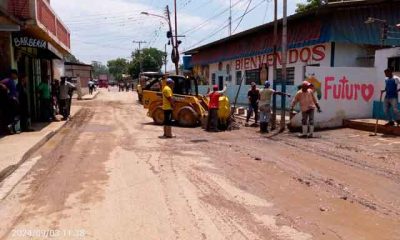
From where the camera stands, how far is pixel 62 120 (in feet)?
63.9

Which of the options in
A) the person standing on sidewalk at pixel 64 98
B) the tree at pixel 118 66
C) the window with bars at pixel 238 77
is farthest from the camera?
the tree at pixel 118 66

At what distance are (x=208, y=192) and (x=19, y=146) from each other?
631 cm

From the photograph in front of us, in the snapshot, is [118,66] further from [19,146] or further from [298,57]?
[19,146]

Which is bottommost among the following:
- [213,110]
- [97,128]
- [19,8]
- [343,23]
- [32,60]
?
[97,128]

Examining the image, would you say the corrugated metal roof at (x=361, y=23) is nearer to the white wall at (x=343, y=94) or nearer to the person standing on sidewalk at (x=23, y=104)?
the white wall at (x=343, y=94)

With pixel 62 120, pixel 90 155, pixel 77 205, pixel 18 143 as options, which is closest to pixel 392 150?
pixel 90 155

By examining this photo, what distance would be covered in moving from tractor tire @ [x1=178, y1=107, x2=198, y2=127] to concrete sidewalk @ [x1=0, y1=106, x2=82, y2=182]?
15.3 ft

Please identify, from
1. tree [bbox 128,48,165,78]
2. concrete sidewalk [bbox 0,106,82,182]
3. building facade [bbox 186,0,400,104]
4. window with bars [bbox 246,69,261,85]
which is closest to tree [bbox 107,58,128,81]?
tree [bbox 128,48,165,78]

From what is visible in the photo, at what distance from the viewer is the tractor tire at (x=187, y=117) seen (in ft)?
56.3

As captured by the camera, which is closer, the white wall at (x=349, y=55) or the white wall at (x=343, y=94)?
the white wall at (x=343, y=94)

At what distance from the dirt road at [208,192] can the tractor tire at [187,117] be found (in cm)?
496

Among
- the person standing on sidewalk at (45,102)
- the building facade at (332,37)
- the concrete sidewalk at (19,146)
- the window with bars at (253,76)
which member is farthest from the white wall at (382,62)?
the person standing on sidewalk at (45,102)

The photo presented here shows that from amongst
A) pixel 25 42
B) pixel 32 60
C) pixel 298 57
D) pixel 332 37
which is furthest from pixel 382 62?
pixel 32 60

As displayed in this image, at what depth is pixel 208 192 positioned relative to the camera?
698 centimetres
